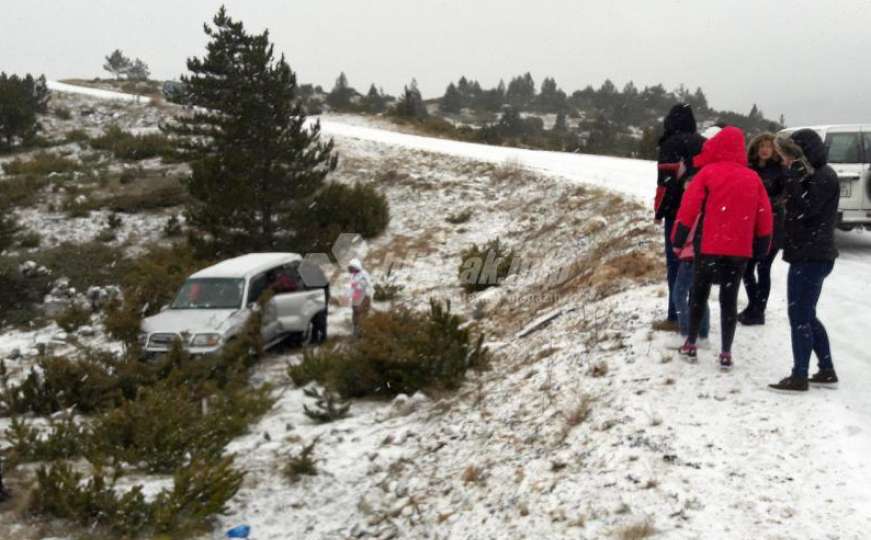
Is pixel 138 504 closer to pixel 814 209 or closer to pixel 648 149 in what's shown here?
pixel 814 209

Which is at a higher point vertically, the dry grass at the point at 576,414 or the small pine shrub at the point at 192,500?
the dry grass at the point at 576,414

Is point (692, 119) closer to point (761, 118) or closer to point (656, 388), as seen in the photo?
point (656, 388)

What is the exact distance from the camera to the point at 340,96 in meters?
52.9

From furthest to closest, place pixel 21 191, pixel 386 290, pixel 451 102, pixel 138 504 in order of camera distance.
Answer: pixel 451 102
pixel 21 191
pixel 386 290
pixel 138 504

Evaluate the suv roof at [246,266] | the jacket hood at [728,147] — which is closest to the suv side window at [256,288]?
the suv roof at [246,266]

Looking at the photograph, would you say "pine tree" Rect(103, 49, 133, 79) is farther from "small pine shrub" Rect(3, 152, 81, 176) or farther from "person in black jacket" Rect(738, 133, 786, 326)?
"person in black jacket" Rect(738, 133, 786, 326)

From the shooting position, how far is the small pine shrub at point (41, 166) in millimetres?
24994

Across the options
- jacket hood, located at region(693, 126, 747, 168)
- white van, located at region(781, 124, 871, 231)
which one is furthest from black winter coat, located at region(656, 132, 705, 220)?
white van, located at region(781, 124, 871, 231)

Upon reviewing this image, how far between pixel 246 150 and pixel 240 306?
7094 mm

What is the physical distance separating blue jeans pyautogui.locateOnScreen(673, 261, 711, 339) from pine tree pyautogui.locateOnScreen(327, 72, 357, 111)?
39049 millimetres

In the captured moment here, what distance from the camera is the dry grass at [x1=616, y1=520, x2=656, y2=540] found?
409 centimetres

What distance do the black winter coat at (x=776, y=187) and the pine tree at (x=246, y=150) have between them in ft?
39.1

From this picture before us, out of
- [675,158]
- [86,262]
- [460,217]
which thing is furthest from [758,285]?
[86,262]

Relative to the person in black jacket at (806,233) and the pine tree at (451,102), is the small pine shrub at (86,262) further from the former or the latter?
the pine tree at (451,102)
